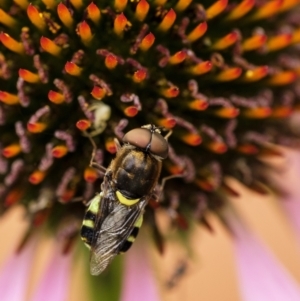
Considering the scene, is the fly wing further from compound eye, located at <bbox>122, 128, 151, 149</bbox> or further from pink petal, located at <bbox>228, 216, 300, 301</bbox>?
pink petal, located at <bbox>228, 216, 300, 301</bbox>

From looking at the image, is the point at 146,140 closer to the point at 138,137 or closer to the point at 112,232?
the point at 138,137

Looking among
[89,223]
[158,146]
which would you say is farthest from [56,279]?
[158,146]

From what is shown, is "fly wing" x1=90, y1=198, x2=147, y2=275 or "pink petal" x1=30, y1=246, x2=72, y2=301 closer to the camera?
"fly wing" x1=90, y1=198, x2=147, y2=275

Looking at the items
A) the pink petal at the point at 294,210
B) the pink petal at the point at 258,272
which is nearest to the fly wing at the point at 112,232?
the pink petal at the point at 258,272

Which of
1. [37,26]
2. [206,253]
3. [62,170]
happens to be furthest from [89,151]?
[206,253]

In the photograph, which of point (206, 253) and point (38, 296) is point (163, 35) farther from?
point (206, 253)

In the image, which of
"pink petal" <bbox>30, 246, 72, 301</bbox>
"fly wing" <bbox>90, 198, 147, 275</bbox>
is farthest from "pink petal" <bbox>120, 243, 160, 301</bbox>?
"fly wing" <bbox>90, 198, 147, 275</bbox>
